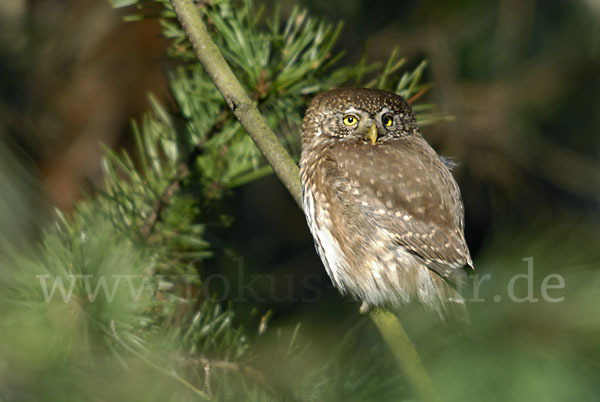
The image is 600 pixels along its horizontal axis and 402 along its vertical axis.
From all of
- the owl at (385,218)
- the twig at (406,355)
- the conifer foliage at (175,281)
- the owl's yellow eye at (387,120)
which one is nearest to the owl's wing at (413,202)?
the owl at (385,218)

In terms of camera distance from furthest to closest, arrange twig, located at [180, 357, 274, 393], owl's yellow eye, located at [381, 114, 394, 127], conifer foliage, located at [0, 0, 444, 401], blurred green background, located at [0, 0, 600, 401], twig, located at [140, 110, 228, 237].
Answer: owl's yellow eye, located at [381, 114, 394, 127] → twig, located at [140, 110, 228, 237] → twig, located at [180, 357, 274, 393] → conifer foliage, located at [0, 0, 444, 401] → blurred green background, located at [0, 0, 600, 401]

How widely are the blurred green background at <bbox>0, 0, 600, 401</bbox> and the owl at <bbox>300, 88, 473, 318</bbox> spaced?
6.7 inches

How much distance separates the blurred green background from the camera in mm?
605

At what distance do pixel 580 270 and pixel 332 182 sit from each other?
58.1 inches

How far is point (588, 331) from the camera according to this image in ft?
1.92

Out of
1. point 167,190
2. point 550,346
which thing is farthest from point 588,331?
point 167,190

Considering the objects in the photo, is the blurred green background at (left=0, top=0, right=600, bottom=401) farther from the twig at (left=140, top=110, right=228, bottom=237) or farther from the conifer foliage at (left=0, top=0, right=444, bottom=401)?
the twig at (left=140, top=110, right=228, bottom=237)

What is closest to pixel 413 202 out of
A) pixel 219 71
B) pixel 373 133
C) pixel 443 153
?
pixel 373 133

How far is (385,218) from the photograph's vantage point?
206 cm

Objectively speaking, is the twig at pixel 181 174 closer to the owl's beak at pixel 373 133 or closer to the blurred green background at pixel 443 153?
the blurred green background at pixel 443 153

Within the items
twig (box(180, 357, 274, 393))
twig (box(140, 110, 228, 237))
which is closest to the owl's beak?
twig (box(140, 110, 228, 237))

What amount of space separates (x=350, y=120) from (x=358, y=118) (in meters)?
0.03

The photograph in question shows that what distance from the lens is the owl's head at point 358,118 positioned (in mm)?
2061

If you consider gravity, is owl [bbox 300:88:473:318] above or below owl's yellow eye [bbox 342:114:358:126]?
below
